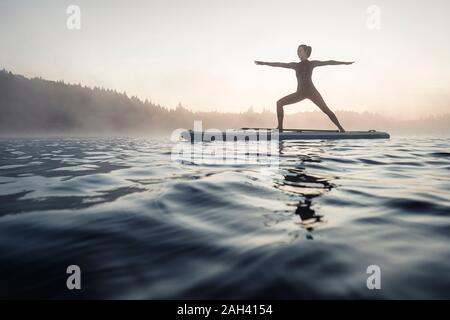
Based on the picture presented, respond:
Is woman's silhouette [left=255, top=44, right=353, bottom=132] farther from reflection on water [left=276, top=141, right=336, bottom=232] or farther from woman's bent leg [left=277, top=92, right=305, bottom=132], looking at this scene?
reflection on water [left=276, top=141, right=336, bottom=232]

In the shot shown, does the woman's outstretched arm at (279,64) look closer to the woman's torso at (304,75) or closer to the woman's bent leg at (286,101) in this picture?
the woman's torso at (304,75)

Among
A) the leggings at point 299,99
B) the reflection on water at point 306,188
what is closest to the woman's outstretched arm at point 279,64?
the leggings at point 299,99

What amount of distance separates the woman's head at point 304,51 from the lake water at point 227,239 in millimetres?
8073

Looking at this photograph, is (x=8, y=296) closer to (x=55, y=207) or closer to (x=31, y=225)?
(x=31, y=225)

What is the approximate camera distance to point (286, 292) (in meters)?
1.25

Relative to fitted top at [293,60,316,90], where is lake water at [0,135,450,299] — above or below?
below

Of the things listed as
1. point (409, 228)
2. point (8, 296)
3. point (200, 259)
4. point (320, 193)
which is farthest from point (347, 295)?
point (320, 193)

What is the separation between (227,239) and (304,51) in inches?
401

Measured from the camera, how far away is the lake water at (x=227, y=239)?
131cm

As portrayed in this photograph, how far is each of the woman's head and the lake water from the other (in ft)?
26.5

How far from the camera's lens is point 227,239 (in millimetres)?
1854

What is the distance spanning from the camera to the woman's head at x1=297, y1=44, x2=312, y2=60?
10445 millimetres

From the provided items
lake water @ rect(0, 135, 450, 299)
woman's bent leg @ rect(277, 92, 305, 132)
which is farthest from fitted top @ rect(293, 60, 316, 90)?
lake water @ rect(0, 135, 450, 299)

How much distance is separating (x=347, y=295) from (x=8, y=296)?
146cm
